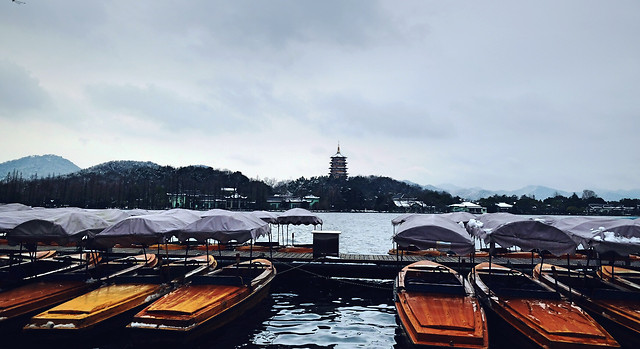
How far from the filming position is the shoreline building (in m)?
182

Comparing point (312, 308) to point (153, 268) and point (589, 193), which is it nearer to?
point (153, 268)

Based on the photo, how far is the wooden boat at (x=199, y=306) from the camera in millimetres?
9266

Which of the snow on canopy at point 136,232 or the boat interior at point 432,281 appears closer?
the boat interior at point 432,281

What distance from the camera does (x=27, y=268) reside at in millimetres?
14648

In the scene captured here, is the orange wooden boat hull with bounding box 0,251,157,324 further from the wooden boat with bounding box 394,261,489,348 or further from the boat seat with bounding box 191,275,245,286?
the wooden boat with bounding box 394,261,489,348

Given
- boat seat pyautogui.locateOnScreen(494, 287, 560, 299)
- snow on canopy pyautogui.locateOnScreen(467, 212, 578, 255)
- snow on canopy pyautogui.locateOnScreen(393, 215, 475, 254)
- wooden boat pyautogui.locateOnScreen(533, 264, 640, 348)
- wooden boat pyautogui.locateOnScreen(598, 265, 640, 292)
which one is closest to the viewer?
wooden boat pyautogui.locateOnScreen(533, 264, 640, 348)

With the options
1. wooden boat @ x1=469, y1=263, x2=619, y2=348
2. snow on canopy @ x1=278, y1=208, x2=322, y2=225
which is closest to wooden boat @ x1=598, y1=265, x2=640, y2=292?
wooden boat @ x1=469, y1=263, x2=619, y2=348

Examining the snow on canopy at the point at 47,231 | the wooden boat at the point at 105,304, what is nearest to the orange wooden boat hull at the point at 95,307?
the wooden boat at the point at 105,304

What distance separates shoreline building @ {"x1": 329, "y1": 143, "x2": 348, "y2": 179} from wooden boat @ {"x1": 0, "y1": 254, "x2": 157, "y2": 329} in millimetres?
167705

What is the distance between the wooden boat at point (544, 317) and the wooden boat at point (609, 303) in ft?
2.89

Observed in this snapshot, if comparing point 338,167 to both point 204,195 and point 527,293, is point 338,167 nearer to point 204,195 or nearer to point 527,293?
point 204,195

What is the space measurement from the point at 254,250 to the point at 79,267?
31.2ft

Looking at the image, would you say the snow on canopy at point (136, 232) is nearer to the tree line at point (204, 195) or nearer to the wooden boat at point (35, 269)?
the wooden boat at point (35, 269)

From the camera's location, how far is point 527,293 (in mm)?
11047
